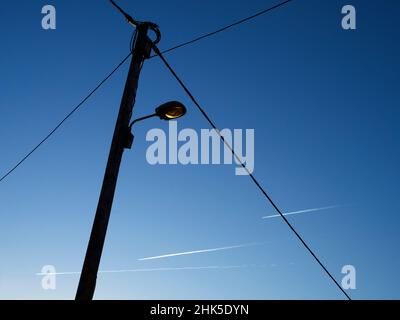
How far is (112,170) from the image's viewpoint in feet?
13.0

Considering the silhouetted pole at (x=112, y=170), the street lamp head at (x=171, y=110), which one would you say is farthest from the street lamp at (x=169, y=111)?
the silhouetted pole at (x=112, y=170)

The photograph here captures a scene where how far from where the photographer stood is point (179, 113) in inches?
181

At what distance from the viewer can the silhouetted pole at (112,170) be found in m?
3.39

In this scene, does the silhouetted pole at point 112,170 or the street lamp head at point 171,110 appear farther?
the street lamp head at point 171,110

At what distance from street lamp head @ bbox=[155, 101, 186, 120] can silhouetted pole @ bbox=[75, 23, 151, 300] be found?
1.38 feet

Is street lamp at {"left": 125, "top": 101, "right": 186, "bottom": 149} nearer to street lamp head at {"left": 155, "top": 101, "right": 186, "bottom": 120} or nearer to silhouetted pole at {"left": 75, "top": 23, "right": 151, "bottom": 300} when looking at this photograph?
street lamp head at {"left": 155, "top": 101, "right": 186, "bottom": 120}

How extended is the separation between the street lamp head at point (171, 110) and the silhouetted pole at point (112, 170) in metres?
0.42

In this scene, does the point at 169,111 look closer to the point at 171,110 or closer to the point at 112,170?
the point at 171,110

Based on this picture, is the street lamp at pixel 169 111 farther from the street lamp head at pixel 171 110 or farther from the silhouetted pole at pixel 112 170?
the silhouetted pole at pixel 112 170
